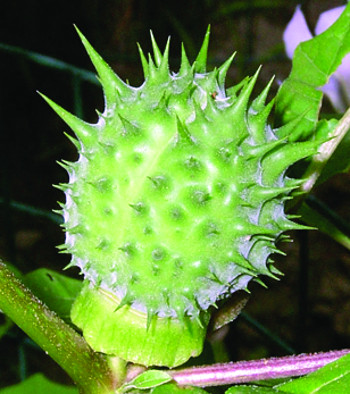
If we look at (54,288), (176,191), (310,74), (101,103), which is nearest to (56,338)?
(176,191)

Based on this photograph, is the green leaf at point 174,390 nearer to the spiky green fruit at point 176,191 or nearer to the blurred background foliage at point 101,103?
the spiky green fruit at point 176,191

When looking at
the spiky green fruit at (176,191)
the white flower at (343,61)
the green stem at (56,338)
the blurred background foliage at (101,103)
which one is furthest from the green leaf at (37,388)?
the blurred background foliage at (101,103)

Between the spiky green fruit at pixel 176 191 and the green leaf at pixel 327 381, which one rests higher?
the spiky green fruit at pixel 176 191

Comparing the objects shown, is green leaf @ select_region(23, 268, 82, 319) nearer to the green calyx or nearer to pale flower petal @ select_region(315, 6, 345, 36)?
the green calyx

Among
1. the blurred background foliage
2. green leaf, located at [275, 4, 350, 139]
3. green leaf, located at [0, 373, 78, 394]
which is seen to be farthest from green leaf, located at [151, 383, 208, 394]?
the blurred background foliage

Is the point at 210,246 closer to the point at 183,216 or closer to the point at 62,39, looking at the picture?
the point at 183,216

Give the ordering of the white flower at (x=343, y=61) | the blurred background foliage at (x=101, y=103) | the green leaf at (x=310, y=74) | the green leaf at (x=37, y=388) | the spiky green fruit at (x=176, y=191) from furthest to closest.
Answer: the blurred background foliage at (x=101, y=103)
the green leaf at (x=37, y=388)
the white flower at (x=343, y=61)
the green leaf at (x=310, y=74)
the spiky green fruit at (x=176, y=191)
